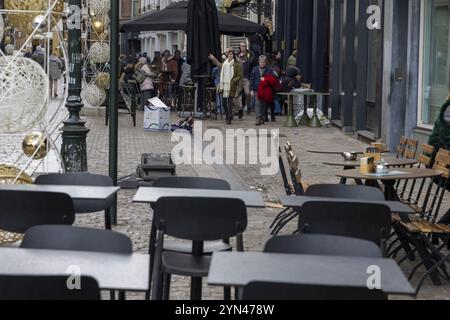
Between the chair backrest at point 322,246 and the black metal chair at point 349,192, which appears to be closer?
the chair backrest at point 322,246

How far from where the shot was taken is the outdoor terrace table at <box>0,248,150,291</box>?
439 cm

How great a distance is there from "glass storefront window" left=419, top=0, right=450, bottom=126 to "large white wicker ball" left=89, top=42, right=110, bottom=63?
33.0ft

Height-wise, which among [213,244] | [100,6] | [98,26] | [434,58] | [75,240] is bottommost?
[213,244]

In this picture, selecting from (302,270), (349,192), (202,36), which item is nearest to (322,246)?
(302,270)

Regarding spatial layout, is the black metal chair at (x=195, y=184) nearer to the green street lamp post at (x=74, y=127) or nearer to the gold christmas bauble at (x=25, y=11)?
the gold christmas bauble at (x=25, y=11)

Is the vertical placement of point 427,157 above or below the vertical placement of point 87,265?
above

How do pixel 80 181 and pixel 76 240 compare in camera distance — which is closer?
pixel 76 240

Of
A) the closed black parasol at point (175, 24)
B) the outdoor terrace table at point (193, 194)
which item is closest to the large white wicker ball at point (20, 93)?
the outdoor terrace table at point (193, 194)

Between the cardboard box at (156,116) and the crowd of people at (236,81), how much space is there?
6.27 feet

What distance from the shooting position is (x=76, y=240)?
5.11 metres

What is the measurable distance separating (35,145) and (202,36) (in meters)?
12.8

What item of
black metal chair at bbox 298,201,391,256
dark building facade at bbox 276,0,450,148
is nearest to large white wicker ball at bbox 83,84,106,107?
dark building facade at bbox 276,0,450,148

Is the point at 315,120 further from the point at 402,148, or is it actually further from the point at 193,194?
the point at 193,194

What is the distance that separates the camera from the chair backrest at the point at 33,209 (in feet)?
21.0
